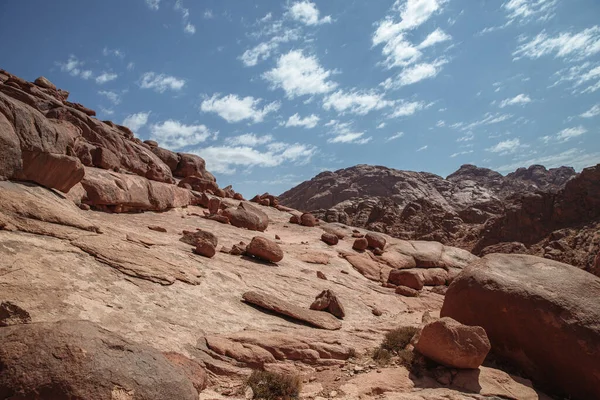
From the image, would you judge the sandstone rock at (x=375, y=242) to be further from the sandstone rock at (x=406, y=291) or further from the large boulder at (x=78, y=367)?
the large boulder at (x=78, y=367)

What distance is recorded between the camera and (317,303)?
9797mm

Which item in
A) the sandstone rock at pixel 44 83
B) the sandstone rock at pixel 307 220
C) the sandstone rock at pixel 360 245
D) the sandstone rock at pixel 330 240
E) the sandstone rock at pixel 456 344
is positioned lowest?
the sandstone rock at pixel 456 344

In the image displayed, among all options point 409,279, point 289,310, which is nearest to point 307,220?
point 409,279

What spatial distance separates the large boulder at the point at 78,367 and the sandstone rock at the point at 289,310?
15.7 ft

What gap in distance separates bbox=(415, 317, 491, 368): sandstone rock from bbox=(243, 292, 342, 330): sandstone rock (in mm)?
2880

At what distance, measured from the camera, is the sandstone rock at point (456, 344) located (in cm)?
613

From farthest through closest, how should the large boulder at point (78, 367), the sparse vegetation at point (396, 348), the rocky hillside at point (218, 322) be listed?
the sparse vegetation at point (396, 348) → the rocky hillside at point (218, 322) → the large boulder at point (78, 367)

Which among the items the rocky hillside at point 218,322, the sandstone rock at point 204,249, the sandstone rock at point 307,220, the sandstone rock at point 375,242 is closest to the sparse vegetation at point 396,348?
the rocky hillside at point 218,322

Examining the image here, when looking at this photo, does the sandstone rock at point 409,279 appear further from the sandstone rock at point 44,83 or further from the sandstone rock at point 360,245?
the sandstone rock at point 44,83

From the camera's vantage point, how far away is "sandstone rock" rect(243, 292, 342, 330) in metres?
8.62

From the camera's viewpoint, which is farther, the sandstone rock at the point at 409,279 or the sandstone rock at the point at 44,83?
the sandstone rock at the point at 44,83

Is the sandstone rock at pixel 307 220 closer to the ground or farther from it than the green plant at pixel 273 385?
farther from it

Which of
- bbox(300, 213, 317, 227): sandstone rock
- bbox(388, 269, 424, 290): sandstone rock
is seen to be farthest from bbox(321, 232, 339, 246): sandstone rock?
bbox(388, 269, 424, 290): sandstone rock

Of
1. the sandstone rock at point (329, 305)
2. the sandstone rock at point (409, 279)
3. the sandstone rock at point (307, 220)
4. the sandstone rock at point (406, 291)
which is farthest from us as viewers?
the sandstone rock at point (307, 220)
